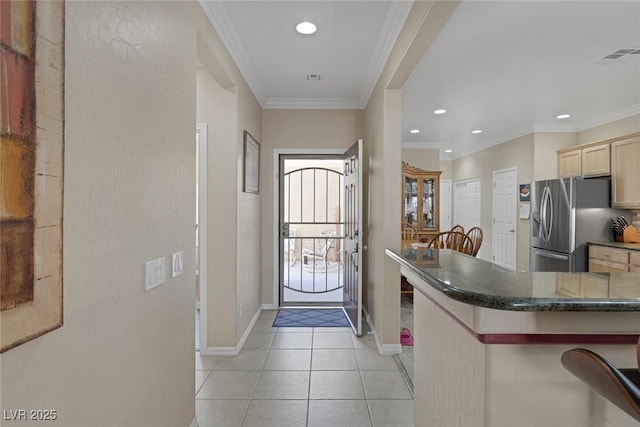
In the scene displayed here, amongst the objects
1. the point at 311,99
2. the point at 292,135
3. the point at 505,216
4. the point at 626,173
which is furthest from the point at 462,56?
the point at 505,216

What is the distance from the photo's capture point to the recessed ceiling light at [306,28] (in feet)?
8.04

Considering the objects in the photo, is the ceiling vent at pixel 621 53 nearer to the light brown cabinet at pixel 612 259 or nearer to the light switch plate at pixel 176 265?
the light brown cabinet at pixel 612 259

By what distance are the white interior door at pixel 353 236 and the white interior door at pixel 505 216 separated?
12.3 feet

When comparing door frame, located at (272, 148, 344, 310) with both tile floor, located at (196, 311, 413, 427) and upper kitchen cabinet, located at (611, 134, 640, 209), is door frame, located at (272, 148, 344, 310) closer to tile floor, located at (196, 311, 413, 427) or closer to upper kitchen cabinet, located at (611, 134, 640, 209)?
tile floor, located at (196, 311, 413, 427)

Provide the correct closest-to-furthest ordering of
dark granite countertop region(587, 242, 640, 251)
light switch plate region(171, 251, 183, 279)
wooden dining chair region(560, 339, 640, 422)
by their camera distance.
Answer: wooden dining chair region(560, 339, 640, 422) → light switch plate region(171, 251, 183, 279) → dark granite countertop region(587, 242, 640, 251)

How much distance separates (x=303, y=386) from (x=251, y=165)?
2.24 meters

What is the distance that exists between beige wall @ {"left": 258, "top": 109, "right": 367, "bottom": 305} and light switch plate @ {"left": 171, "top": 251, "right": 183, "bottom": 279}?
252 cm

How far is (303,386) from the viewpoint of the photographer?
248cm

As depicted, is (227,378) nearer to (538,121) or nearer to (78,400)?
(78,400)

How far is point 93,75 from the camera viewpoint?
1.05 m

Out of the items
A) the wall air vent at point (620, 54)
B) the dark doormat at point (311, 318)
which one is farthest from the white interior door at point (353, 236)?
the wall air vent at point (620, 54)

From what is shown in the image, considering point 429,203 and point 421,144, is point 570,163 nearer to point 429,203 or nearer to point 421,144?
point 429,203

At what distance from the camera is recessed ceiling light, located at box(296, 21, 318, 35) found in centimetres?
245

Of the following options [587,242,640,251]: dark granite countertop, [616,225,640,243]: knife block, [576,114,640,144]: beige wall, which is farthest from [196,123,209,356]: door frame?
[576,114,640,144]: beige wall
